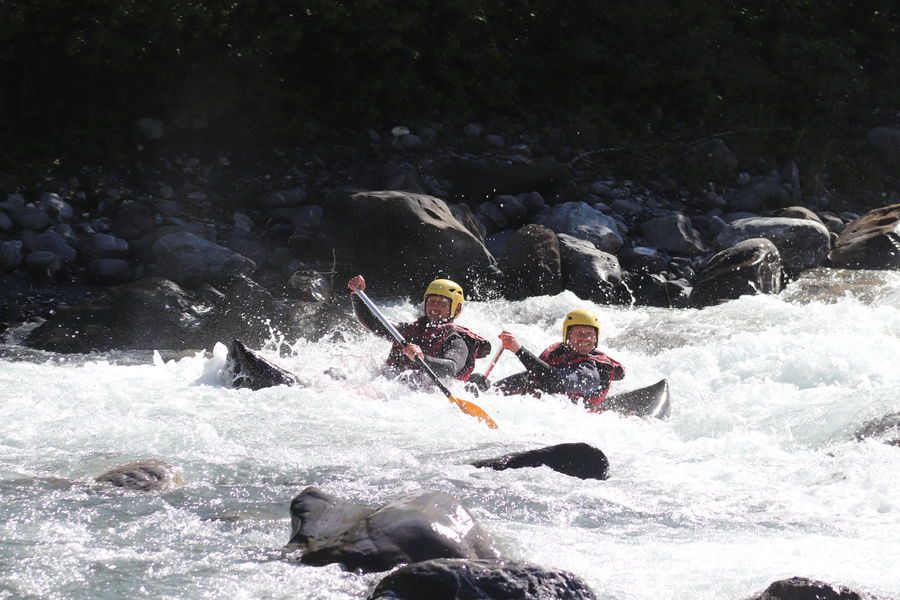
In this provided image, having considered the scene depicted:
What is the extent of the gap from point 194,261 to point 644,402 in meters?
6.05

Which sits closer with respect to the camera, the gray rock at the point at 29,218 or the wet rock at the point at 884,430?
the wet rock at the point at 884,430

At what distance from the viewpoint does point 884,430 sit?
7219 mm

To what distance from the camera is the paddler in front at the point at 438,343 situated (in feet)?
28.6

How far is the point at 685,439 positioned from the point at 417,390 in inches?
82.6

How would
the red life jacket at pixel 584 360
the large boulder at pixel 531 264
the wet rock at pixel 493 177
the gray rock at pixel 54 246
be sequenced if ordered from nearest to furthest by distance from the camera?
the red life jacket at pixel 584 360, the gray rock at pixel 54 246, the large boulder at pixel 531 264, the wet rock at pixel 493 177

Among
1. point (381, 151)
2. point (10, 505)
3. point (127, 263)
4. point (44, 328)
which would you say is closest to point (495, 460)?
point (10, 505)

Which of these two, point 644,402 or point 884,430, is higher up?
point 884,430

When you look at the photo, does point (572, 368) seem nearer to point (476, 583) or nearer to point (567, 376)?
point (567, 376)

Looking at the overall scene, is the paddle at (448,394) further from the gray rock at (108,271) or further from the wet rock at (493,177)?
the wet rock at (493,177)

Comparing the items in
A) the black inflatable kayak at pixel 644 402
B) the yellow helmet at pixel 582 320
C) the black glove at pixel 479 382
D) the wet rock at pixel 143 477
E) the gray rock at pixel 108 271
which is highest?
the wet rock at pixel 143 477

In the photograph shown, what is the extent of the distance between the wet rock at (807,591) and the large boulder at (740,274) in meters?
8.34

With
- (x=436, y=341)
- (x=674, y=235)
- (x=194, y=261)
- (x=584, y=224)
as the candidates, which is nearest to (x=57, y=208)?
(x=194, y=261)

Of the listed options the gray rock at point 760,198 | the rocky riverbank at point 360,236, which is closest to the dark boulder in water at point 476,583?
the rocky riverbank at point 360,236

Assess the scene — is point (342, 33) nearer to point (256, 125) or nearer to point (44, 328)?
point (256, 125)
